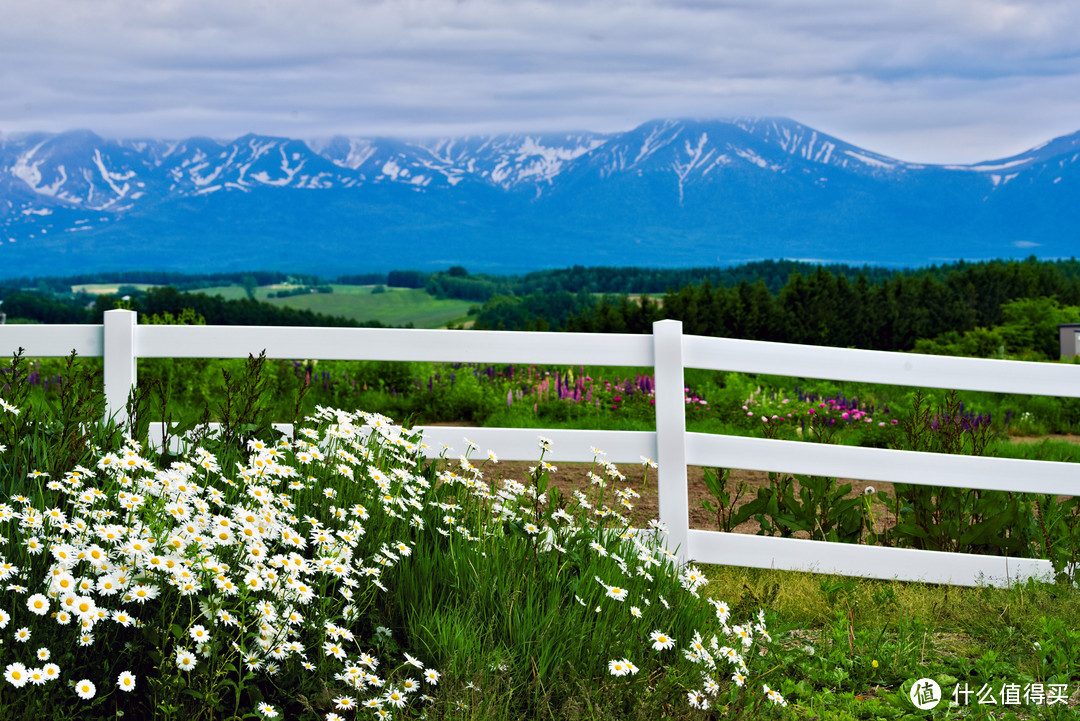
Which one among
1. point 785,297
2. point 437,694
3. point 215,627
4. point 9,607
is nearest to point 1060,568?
point 437,694

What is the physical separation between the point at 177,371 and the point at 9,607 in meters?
8.62

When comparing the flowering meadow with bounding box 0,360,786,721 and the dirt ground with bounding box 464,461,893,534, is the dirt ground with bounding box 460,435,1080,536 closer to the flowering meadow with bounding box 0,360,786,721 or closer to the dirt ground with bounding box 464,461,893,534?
the dirt ground with bounding box 464,461,893,534

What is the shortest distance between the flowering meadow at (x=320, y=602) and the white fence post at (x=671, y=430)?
0.94m

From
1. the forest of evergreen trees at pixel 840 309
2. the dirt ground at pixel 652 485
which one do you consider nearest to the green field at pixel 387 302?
the forest of evergreen trees at pixel 840 309

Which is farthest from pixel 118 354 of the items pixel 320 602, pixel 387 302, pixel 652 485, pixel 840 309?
pixel 387 302

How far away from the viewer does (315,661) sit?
302 cm

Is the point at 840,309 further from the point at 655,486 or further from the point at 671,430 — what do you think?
the point at 671,430

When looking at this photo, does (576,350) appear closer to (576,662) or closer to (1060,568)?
(576,662)

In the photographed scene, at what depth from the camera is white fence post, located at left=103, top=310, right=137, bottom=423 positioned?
5199 mm

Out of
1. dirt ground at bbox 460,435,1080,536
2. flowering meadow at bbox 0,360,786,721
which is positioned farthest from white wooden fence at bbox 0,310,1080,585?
flowering meadow at bbox 0,360,786,721

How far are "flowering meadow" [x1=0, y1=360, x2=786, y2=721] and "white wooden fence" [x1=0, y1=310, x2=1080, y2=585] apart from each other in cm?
97

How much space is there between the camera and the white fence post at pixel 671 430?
4.96m

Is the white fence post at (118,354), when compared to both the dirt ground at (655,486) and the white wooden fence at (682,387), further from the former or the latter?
the dirt ground at (655,486)

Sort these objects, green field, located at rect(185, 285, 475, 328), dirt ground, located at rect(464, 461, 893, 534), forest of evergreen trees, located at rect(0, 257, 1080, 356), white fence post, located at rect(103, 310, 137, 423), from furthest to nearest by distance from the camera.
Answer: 1. green field, located at rect(185, 285, 475, 328)
2. forest of evergreen trees, located at rect(0, 257, 1080, 356)
3. dirt ground, located at rect(464, 461, 893, 534)
4. white fence post, located at rect(103, 310, 137, 423)
